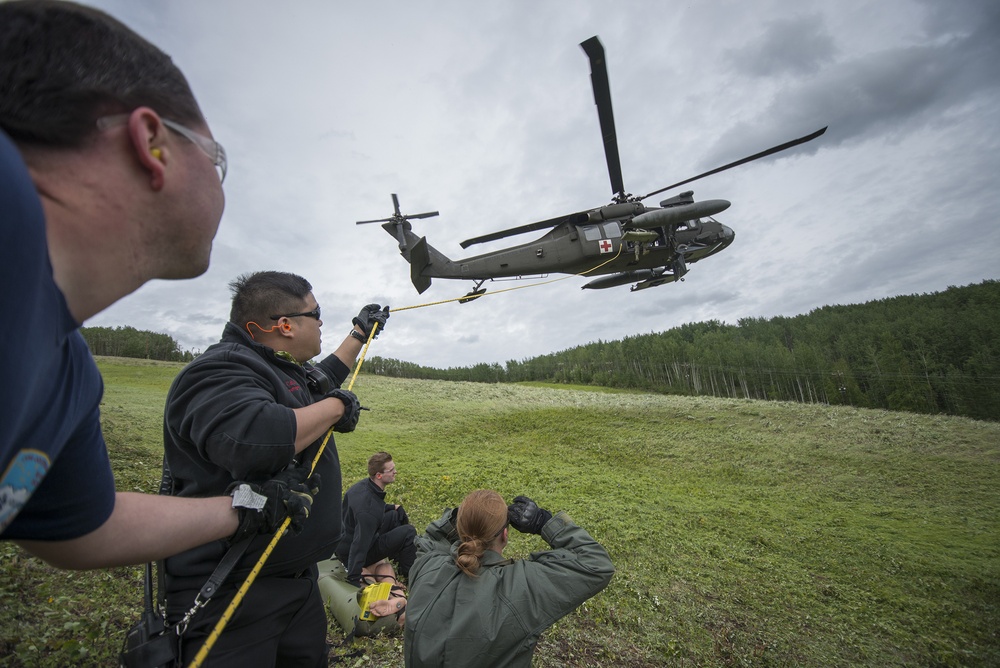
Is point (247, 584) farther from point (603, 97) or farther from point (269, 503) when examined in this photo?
point (603, 97)

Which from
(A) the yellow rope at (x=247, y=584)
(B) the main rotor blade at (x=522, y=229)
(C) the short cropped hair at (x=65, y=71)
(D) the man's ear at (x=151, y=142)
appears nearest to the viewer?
(C) the short cropped hair at (x=65, y=71)

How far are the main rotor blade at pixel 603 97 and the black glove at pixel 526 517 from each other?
334 inches

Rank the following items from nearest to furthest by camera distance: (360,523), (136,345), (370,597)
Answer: (370,597), (360,523), (136,345)

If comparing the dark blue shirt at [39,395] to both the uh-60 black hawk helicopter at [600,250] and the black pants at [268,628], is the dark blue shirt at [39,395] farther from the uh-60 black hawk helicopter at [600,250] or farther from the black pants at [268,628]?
the uh-60 black hawk helicopter at [600,250]

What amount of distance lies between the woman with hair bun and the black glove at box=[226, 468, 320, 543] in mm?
1061

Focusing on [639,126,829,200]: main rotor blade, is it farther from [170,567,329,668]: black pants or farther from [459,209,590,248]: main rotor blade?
[170,567,329,668]: black pants

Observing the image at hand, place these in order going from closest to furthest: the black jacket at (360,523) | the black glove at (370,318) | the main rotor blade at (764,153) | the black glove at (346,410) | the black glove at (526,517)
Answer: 1. the black glove at (346,410)
2. the black glove at (526,517)
3. the black glove at (370,318)
4. the black jacket at (360,523)
5. the main rotor blade at (764,153)

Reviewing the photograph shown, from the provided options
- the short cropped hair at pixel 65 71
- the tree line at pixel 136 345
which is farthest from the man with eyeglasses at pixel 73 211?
the tree line at pixel 136 345

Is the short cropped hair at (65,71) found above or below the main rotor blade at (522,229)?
below

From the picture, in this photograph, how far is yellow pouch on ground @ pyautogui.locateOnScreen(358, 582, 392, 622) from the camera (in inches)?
164

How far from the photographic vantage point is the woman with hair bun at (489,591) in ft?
8.11

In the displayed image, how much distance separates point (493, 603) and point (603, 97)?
929 cm

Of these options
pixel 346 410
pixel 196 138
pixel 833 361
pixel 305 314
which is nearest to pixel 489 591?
pixel 346 410

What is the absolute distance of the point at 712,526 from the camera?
7.77m
